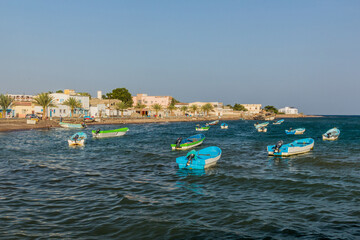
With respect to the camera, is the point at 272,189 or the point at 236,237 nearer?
the point at 236,237

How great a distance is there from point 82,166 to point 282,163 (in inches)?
739

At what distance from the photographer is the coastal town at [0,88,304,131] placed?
77.8 m

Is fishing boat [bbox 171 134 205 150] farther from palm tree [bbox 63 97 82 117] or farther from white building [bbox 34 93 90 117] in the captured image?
white building [bbox 34 93 90 117]

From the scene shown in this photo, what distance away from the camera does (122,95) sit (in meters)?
148

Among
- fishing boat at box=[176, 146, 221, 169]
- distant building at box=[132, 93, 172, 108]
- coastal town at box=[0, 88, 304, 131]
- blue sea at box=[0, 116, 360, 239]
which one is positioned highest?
distant building at box=[132, 93, 172, 108]

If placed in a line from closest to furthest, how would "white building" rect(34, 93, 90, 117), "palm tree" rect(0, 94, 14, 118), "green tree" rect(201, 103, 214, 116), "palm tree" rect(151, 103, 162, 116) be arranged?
"palm tree" rect(0, 94, 14, 118) < "white building" rect(34, 93, 90, 117) < "palm tree" rect(151, 103, 162, 116) < "green tree" rect(201, 103, 214, 116)

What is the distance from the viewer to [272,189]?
17.7 m

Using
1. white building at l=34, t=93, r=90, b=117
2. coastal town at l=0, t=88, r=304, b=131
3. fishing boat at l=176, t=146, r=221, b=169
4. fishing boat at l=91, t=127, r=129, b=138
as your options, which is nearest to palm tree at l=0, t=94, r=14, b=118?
coastal town at l=0, t=88, r=304, b=131

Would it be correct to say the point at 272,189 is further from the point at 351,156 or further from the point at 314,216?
the point at 351,156

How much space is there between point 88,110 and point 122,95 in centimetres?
4106

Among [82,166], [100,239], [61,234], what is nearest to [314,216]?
[100,239]

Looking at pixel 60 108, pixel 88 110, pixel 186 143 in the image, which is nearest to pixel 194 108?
pixel 88 110

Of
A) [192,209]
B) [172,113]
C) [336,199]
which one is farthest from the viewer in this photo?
[172,113]

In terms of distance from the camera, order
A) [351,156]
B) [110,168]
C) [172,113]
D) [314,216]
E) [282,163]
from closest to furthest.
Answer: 1. [314,216]
2. [110,168]
3. [282,163]
4. [351,156]
5. [172,113]
